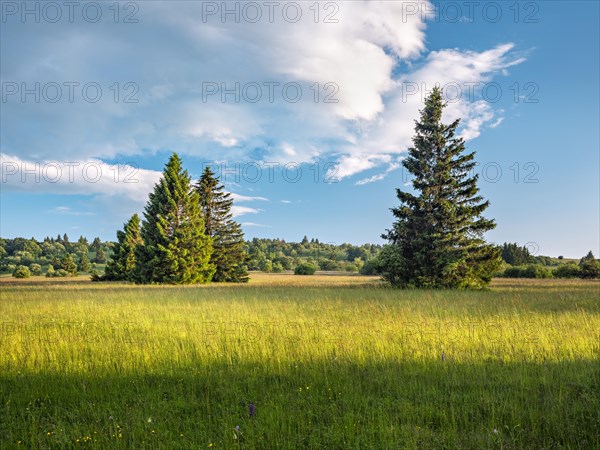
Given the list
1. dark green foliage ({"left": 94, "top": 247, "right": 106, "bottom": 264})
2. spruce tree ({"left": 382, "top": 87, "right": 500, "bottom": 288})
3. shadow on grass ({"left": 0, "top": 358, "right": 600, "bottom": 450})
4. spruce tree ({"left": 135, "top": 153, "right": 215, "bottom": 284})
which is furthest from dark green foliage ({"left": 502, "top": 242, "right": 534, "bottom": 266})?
dark green foliage ({"left": 94, "top": 247, "right": 106, "bottom": 264})

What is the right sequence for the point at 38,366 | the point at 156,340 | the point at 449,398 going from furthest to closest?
the point at 156,340 < the point at 38,366 < the point at 449,398

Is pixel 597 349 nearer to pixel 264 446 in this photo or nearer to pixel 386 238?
pixel 264 446

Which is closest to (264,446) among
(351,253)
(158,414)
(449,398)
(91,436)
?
(158,414)

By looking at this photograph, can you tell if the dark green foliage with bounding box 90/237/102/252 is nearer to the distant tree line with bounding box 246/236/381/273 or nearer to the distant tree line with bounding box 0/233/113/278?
the distant tree line with bounding box 0/233/113/278

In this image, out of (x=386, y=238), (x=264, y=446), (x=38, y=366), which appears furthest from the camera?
(x=386, y=238)

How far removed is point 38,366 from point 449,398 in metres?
7.46

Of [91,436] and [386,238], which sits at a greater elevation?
[386,238]

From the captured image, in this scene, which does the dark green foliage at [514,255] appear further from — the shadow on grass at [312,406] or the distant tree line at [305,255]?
the shadow on grass at [312,406]

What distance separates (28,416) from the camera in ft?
14.9

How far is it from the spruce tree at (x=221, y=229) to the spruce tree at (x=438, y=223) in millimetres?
21494

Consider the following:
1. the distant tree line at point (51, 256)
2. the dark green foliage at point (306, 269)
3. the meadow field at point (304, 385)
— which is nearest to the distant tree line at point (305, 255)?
the dark green foliage at point (306, 269)

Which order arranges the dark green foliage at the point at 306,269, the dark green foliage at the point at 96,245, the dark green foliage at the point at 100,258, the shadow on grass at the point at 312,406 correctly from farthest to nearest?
1. the dark green foliage at the point at 96,245
2. the dark green foliage at the point at 100,258
3. the dark green foliage at the point at 306,269
4. the shadow on grass at the point at 312,406

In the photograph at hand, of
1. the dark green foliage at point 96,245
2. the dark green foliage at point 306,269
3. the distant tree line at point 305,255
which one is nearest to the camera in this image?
the dark green foliage at point 306,269

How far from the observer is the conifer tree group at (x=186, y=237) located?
35531 mm
